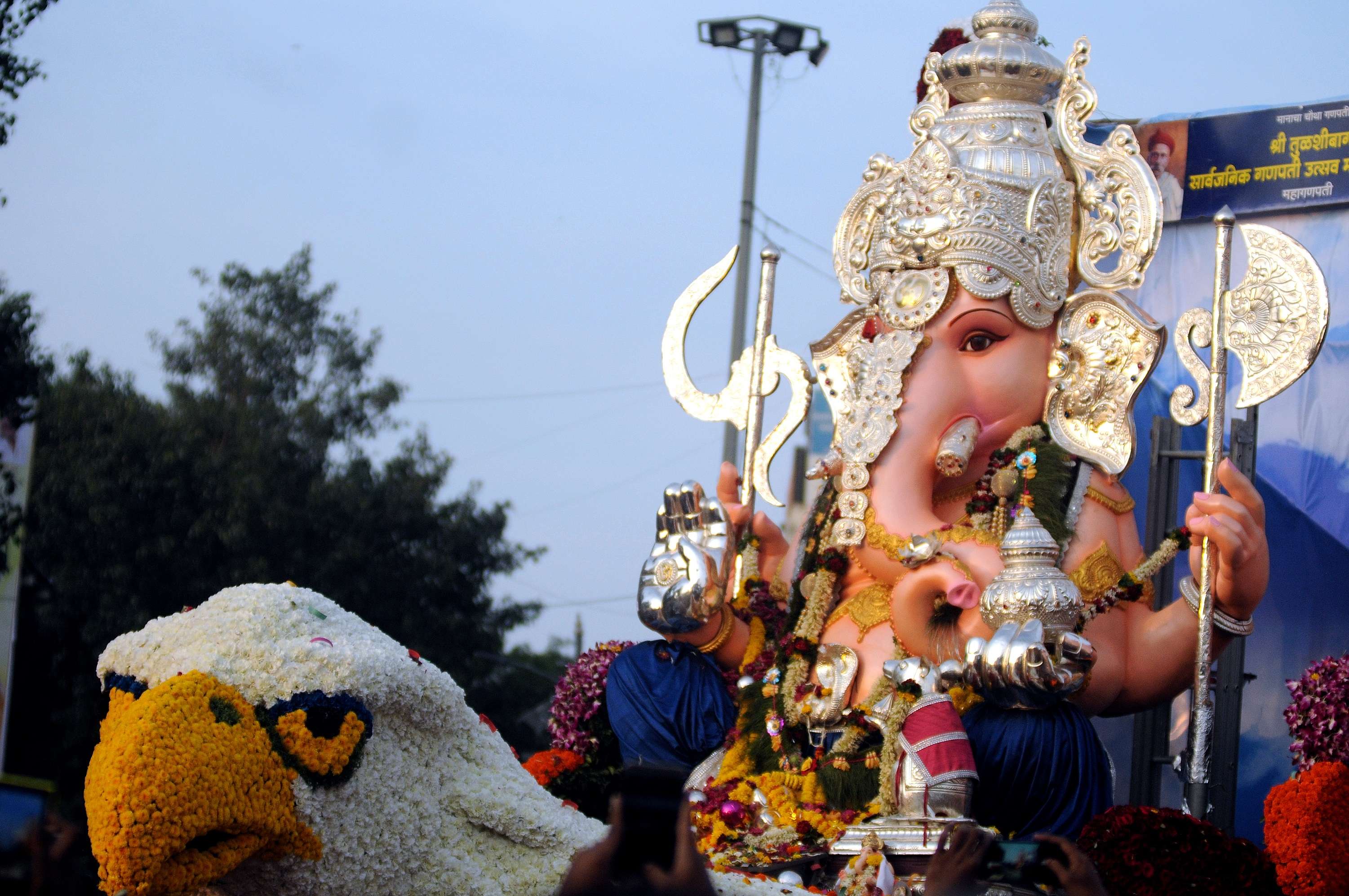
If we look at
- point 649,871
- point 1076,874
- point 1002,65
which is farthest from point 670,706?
point 649,871

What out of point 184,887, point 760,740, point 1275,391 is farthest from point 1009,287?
point 184,887

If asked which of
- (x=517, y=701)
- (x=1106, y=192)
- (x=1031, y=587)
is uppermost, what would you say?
(x=1106, y=192)

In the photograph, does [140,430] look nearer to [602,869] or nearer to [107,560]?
[107,560]

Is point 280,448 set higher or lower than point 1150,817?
higher

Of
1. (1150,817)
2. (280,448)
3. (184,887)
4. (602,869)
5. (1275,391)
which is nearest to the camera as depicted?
(602,869)

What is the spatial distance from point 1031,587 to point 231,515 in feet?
25.8

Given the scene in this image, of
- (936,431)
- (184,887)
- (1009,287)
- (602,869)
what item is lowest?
(184,887)

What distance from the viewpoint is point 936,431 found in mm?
7656

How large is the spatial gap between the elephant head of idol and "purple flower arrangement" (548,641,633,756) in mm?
1496

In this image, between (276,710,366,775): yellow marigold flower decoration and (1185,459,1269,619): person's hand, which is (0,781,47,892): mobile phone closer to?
(276,710,366,775): yellow marigold flower decoration

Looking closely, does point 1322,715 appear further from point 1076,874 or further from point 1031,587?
point 1076,874

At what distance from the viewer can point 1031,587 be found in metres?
6.81

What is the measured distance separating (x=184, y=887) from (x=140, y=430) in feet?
31.0

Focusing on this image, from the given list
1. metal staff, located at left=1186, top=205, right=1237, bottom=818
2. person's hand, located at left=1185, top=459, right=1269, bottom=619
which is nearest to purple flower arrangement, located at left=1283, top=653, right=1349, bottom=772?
metal staff, located at left=1186, top=205, right=1237, bottom=818
